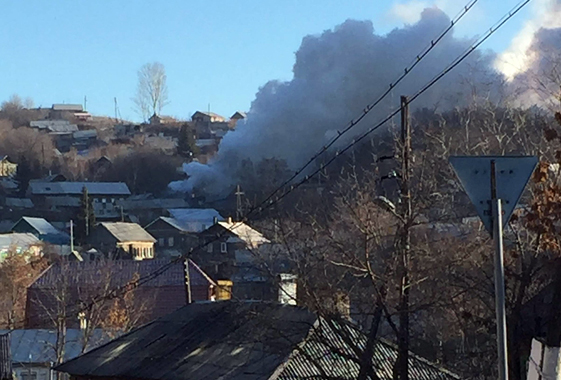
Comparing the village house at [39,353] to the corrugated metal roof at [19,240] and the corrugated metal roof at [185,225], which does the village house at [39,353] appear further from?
the corrugated metal roof at [185,225]

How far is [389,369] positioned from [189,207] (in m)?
55.0

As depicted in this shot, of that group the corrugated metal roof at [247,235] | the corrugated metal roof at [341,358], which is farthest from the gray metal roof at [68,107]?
the corrugated metal roof at [341,358]

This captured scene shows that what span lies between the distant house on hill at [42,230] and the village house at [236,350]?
134ft

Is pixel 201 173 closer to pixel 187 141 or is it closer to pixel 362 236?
pixel 187 141

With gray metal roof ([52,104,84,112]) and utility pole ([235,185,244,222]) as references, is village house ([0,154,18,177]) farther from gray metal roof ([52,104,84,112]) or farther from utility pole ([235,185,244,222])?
utility pole ([235,185,244,222])

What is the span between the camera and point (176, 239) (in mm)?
56250

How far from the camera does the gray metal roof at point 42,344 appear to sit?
1010 inches

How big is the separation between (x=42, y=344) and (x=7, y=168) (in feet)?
213

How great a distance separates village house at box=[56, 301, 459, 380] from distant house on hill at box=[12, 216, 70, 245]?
4084 cm

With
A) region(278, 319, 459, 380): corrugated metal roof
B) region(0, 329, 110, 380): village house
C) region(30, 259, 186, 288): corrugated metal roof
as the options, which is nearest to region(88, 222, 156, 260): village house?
region(30, 259, 186, 288): corrugated metal roof

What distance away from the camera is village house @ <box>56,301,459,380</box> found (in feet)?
36.0

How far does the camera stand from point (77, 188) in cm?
A: 7344

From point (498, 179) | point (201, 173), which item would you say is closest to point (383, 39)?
point (201, 173)

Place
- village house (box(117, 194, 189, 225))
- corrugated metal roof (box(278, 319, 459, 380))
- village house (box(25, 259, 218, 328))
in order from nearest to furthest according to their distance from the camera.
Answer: corrugated metal roof (box(278, 319, 459, 380))
village house (box(25, 259, 218, 328))
village house (box(117, 194, 189, 225))
